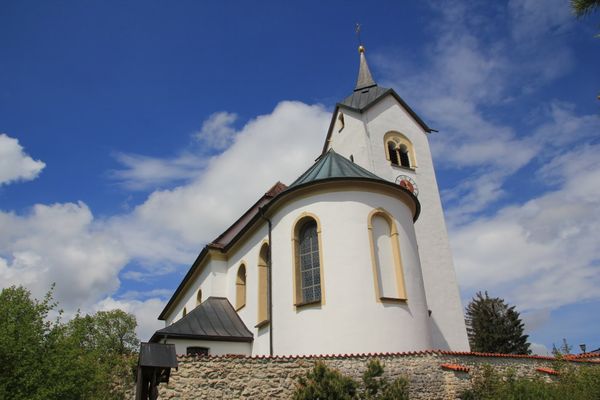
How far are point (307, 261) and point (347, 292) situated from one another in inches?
72.6

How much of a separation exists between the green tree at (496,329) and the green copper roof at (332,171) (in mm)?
18930

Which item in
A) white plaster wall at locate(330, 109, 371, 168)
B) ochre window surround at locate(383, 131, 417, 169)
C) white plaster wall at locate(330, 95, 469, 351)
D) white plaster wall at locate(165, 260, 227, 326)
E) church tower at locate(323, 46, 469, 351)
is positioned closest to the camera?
white plaster wall at locate(165, 260, 227, 326)

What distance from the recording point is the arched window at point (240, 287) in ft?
60.2

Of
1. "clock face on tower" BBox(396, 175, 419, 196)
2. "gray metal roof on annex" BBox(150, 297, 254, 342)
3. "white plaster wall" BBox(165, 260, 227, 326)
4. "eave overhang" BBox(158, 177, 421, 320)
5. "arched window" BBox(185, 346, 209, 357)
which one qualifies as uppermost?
"clock face on tower" BBox(396, 175, 419, 196)

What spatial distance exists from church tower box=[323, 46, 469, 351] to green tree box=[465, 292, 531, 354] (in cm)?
1048

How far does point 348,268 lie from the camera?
13.2 m

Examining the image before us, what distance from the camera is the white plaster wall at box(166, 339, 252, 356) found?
580 inches

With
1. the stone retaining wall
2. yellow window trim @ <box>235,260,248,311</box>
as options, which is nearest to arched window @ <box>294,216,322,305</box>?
the stone retaining wall

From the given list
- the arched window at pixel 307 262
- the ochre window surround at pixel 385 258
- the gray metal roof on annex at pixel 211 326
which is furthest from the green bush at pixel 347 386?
the gray metal roof on annex at pixel 211 326

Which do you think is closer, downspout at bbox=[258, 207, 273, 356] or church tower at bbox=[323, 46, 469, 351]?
downspout at bbox=[258, 207, 273, 356]

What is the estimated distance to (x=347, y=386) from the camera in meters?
10.2

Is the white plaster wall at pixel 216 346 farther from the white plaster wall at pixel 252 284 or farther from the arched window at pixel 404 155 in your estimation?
the arched window at pixel 404 155

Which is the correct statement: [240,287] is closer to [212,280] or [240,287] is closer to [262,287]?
[212,280]

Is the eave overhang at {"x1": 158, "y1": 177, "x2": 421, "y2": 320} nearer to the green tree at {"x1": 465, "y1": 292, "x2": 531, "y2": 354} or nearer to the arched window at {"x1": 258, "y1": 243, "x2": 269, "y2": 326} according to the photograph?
the arched window at {"x1": 258, "y1": 243, "x2": 269, "y2": 326}
